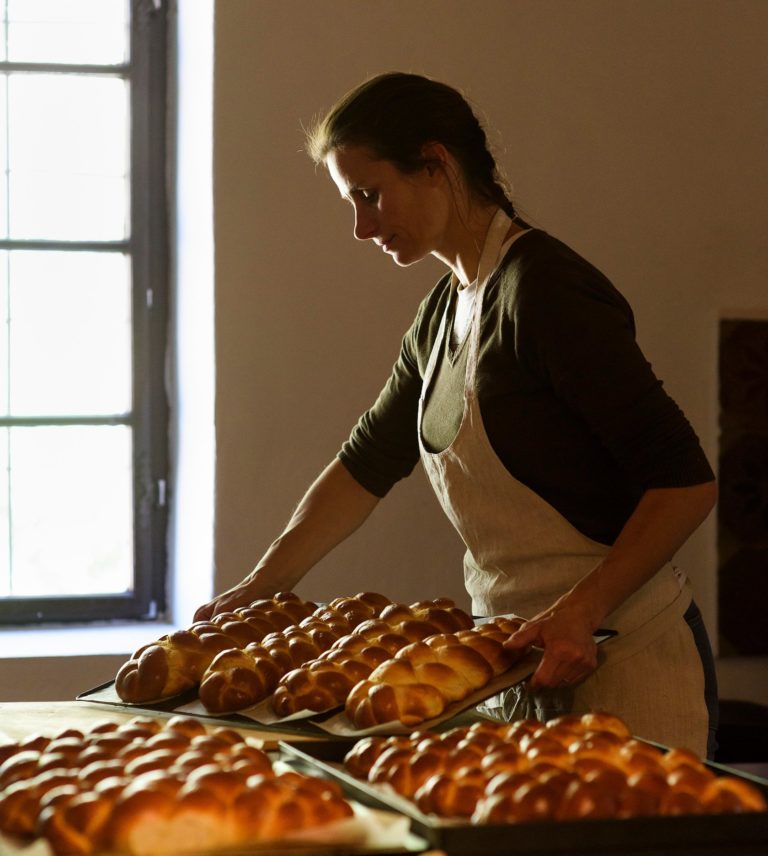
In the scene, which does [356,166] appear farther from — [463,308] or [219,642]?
[219,642]

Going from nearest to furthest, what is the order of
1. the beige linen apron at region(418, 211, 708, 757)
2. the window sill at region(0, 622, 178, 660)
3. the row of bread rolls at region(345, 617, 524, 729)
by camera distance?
the row of bread rolls at region(345, 617, 524, 729), the beige linen apron at region(418, 211, 708, 757), the window sill at region(0, 622, 178, 660)

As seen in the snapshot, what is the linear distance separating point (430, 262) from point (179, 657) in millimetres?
1379

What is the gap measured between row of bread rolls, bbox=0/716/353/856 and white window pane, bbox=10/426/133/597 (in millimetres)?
1959

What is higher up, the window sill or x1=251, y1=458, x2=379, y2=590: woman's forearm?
x1=251, y1=458, x2=379, y2=590: woman's forearm

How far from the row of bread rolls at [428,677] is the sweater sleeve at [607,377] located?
0.28 metres

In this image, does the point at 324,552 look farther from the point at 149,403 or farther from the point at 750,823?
the point at 750,823

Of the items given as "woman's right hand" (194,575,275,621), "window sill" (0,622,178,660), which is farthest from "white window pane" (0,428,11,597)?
"woman's right hand" (194,575,275,621)

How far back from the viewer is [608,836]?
0.90m

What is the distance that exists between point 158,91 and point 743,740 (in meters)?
1.97

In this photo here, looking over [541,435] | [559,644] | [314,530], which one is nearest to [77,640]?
[314,530]

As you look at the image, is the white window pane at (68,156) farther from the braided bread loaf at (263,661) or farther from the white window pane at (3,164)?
the braided bread loaf at (263,661)

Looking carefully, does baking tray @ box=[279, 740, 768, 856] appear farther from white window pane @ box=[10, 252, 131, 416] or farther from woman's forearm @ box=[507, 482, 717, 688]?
white window pane @ box=[10, 252, 131, 416]

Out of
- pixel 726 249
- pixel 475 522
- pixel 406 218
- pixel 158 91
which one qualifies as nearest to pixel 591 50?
pixel 726 249

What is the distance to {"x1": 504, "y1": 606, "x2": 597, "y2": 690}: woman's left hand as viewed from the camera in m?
1.42
